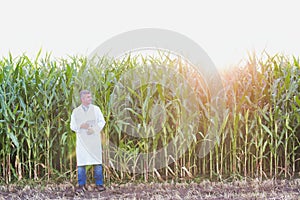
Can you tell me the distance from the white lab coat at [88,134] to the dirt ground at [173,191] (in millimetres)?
501

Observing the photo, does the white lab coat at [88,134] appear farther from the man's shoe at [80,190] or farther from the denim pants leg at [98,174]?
the man's shoe at [80,190]

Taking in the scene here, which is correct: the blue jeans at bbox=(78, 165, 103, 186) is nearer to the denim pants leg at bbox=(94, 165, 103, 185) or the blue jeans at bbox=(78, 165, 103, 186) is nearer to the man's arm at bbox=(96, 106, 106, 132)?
the denim pants leg at bbox=(94, 165, 103, 185)

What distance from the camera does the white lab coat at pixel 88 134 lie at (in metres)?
5.69

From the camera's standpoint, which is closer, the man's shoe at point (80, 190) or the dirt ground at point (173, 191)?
the dirt ground at point (173, 191)

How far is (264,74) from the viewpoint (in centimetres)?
679

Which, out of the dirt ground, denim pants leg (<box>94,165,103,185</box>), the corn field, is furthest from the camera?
the corn field

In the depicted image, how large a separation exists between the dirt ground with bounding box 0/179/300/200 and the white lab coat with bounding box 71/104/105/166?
501 mm

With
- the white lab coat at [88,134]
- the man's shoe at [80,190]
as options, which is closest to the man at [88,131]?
the white lab coat at [88,134]

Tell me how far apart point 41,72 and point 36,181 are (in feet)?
5.40

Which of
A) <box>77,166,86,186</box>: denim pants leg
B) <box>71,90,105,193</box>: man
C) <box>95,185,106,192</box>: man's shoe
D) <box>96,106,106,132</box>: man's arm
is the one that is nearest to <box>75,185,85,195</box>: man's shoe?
<box>77,166,86,186</box>: denim pants leg

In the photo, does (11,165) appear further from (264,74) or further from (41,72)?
Answer: (264,74)

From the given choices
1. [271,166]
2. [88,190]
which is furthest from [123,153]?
[271,166]

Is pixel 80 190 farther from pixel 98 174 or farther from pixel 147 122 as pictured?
pixel 147 122

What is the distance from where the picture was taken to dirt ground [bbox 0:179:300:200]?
5.63 m
